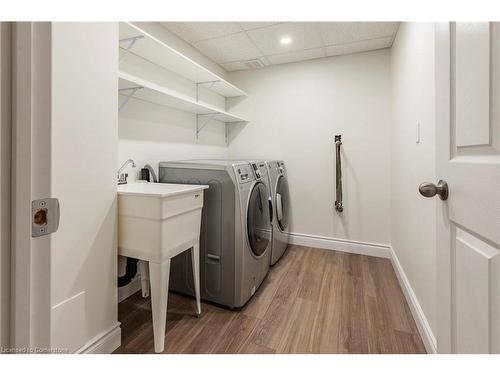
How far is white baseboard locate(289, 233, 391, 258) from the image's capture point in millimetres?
2611

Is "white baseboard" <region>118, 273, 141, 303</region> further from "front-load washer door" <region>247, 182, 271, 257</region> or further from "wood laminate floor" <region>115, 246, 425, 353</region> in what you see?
"front-load washer door" <region>247, 182, 271, 257</region>

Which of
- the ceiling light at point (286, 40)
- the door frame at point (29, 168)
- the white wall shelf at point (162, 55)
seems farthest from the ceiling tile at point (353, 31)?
the door frame at point (29, 168)

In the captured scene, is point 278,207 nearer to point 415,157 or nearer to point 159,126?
point 415,157

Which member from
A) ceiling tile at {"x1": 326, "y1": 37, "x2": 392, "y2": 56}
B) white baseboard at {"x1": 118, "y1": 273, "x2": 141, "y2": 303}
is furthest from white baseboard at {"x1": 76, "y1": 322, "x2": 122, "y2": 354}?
ceiling tile at {"x1": 326, "y1": 37, "x2": 392, "y2": 56}

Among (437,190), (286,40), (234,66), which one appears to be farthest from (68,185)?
(234,66)

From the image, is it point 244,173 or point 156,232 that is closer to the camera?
point 156,232

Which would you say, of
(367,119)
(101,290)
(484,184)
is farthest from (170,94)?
(367,119)

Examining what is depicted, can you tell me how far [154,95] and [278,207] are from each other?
1481 mm

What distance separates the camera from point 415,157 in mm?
1574

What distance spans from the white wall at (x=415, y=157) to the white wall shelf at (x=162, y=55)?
63.4 inches

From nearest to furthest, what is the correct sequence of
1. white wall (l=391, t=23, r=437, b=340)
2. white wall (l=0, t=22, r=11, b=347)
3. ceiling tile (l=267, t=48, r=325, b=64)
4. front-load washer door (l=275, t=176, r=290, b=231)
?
white wall (l=0, t=22, r=11, b=347) < white wall (l=391, t=23, r=437, b=340) < front-load washer door (l=275, t=176, r=290, b=231) < ceiling tile (l=267, t=48, r=325, b=64)

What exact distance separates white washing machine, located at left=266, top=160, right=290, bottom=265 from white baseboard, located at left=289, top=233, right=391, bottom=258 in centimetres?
32

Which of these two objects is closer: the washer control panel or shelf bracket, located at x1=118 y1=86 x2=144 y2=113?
shelf bracket, located at x1=118 y1=86 x2=144 y2=113

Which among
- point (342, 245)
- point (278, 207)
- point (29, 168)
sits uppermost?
point (29, 168)
